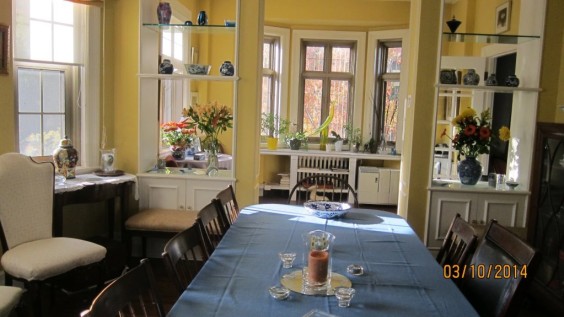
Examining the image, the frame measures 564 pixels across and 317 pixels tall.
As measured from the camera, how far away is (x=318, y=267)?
5.84ft

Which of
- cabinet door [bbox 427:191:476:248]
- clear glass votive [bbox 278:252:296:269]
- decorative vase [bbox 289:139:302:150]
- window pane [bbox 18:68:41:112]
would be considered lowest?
cabinet door [bbox 427:191:476:248]

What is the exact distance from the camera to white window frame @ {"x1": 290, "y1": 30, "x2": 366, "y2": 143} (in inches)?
282

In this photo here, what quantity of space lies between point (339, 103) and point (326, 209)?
4.76 metres

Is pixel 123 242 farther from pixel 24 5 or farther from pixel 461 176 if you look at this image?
pixel 461 176

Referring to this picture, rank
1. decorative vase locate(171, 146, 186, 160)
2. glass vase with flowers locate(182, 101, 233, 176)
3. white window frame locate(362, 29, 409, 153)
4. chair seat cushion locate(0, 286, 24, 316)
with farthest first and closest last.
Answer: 1. white window frame locate(362, 29, 409, 153)
2. decorative vase locate(171, 146, 186, 160)
3. glass vase with flowers locate(182, 101, 233, 176)
4. chair seat cushion locate(0, 286, 24, 316)

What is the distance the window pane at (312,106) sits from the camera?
7477 mm

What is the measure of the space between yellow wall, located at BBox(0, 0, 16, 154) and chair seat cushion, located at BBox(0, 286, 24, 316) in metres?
1.25

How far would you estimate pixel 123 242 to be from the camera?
149 inches

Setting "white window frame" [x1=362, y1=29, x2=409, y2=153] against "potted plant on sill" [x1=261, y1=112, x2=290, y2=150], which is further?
"potted plant on sill" [x1=261, y1=112, x2=290, y2=150]

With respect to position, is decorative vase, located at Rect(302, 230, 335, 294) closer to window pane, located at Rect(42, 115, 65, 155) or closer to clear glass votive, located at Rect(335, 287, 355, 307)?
clear glass votive, located at Rect(335, 287, 355, 307)

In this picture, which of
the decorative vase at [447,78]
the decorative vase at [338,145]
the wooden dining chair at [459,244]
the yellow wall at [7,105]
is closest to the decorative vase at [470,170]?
the decorative vase at [447,78]

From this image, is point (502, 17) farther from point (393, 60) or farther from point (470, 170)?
point (393, 60)

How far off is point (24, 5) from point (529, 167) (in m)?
4.06
